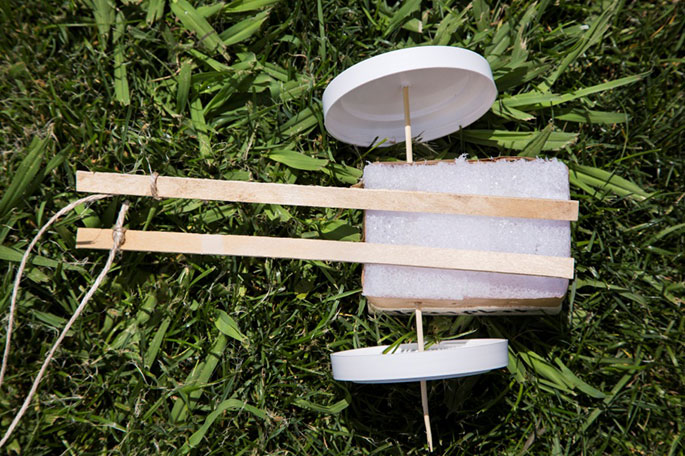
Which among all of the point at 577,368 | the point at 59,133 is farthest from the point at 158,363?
the point at 577,368

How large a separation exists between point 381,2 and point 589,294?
0.96 metres

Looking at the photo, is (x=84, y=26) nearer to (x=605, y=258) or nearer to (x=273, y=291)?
(x=273, y=291)

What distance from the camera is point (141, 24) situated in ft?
4.51

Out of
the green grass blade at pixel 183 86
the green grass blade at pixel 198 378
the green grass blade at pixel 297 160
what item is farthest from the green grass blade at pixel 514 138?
the green grass blade at pixel 198 378

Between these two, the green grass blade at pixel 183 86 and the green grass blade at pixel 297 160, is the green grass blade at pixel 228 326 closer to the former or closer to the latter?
the green grass blade at pixel 297 160

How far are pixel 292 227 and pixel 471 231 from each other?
0.47 meters

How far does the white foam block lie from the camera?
3.64 feet

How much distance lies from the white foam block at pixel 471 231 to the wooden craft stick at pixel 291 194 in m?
0.04

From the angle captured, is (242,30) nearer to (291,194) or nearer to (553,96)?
(291,194)

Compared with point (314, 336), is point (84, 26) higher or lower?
higher

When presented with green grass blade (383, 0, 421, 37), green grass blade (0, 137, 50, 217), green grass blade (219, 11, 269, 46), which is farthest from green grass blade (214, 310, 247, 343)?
green grass blade (383, 0, 421, 37)

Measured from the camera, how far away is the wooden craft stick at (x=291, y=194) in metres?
1.08

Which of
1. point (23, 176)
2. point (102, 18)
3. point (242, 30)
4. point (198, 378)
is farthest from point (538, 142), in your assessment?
point (23, 176)

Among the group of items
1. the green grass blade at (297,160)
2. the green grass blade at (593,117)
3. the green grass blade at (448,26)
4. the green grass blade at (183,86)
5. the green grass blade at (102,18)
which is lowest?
the green grass blade at (297,160)
